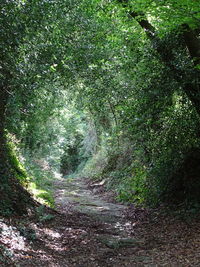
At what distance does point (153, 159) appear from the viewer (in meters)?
10.9

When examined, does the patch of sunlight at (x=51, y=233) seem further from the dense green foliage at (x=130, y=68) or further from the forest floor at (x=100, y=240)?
the dense green foliage at (x=130, y=68)

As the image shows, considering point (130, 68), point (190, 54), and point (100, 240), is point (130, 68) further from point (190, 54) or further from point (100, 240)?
point (100, 240)

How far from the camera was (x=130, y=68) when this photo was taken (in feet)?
36.4

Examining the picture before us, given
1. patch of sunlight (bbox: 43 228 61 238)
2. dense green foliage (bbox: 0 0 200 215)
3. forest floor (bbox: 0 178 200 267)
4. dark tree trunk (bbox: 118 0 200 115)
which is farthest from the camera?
dark tree trunk (bbox: 118 0 200 115)

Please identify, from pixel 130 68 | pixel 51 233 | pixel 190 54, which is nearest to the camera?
pixel 51 233

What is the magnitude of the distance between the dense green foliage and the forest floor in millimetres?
1393

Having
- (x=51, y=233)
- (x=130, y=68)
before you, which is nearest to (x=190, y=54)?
(x=130, y=68)

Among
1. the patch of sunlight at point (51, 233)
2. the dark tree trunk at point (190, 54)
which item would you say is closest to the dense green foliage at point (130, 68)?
the dark tree trunk at point (190, 54)

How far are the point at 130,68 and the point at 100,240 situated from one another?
257 inches

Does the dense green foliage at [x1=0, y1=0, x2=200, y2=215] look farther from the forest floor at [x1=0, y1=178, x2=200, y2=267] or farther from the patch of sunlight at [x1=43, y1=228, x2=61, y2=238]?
the patch of sunlight at [x1=43, y1=228, x2=61, y2=238]

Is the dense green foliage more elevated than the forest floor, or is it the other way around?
the dense green foliage

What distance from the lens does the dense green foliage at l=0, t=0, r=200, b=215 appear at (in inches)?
278

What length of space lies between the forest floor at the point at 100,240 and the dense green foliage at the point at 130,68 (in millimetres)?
1393

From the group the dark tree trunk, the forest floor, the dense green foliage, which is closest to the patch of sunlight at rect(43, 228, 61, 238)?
the forest floor
